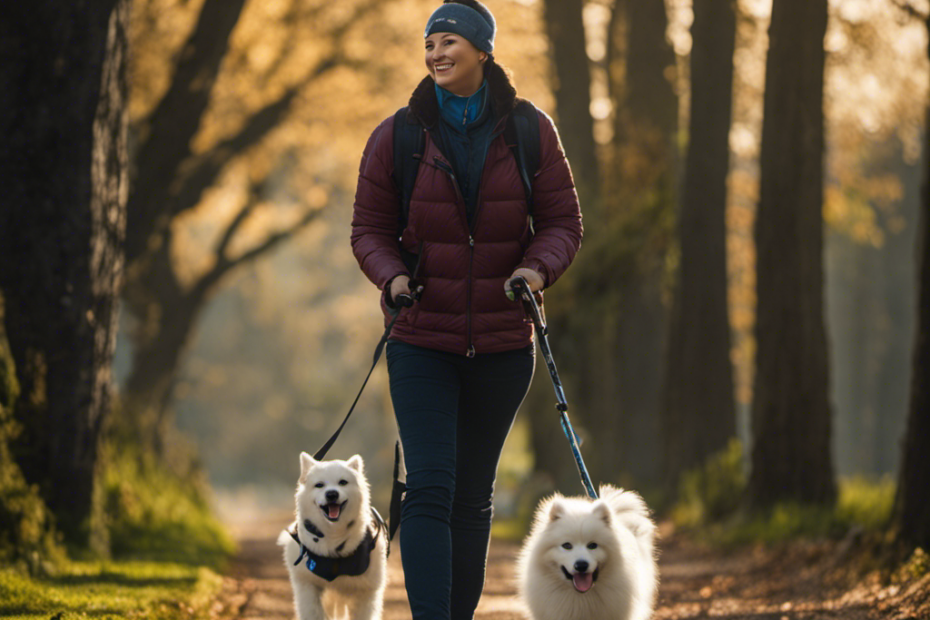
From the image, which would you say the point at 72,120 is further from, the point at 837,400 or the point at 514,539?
the point at 837,400

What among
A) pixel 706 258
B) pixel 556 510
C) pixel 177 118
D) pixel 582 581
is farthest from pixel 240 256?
pixel 582 581

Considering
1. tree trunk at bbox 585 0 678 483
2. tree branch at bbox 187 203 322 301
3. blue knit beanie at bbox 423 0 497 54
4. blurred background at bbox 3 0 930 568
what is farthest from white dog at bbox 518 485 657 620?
tree branch at bbox 187 203 322 301

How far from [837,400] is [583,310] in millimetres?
34271

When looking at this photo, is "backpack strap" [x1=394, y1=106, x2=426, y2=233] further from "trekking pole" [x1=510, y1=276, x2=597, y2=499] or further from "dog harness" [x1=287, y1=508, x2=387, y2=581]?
"dog harness" [x1=287, y1=508, x2=387, y2=581]

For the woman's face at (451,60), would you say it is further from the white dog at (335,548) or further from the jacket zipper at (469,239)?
the white dog at (335,548)

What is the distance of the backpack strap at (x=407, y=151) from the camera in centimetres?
461

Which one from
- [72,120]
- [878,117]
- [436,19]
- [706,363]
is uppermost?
[878,117]

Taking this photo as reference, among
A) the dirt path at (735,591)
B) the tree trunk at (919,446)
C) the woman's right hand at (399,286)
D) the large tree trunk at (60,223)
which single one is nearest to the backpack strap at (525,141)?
the woman's right hand at (399,286)

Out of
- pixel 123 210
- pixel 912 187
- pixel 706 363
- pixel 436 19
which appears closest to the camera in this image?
pixel 436 19

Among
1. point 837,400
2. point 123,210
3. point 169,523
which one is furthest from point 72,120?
point 837,400

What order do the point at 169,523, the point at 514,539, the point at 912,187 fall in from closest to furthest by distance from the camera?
the point at 169,523, the point at 514,539, the point at 912,187

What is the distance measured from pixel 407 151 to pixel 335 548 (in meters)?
2.19

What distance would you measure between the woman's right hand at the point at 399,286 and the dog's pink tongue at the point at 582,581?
136 centimetres

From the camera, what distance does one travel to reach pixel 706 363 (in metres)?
15.0
